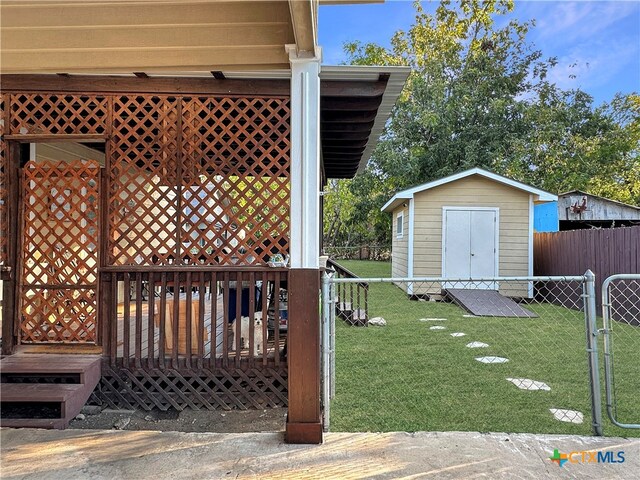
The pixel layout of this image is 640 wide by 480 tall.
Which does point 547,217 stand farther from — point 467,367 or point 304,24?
point 304,24

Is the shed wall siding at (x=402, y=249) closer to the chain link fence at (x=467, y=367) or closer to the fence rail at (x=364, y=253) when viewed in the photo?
the chain link fence at (x=467, y=367)

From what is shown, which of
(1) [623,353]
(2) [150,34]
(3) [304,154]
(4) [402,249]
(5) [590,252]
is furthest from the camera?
(4) [402,249]

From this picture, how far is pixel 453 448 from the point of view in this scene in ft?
8.20

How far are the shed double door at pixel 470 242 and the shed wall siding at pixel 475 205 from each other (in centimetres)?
14

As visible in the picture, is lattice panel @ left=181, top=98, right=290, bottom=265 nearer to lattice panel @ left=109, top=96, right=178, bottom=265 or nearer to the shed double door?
lattice panel @ left=109, top=96, right=178, bottom=265

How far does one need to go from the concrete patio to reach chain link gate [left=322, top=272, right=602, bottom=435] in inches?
8.6

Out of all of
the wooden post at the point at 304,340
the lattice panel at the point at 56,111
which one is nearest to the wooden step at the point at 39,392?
the wooden post at the point at 304,340

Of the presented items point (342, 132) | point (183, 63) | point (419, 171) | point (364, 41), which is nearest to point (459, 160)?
point (419, 171)

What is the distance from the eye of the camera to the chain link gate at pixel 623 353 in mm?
2727

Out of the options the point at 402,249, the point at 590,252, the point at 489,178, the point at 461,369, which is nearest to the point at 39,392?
the point at 461,369

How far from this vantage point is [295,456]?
2445 millimetres

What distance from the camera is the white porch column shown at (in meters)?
2.65

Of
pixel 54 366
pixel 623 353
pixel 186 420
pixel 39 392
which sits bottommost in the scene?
pixel 186 420

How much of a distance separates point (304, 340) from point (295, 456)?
0.70 metres
